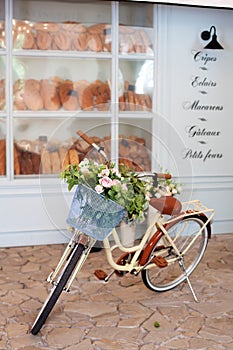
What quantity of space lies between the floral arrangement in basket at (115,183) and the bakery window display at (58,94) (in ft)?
5.68

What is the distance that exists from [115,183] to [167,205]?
1.45 feet

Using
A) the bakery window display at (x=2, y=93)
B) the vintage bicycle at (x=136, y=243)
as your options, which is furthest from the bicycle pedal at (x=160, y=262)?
the bakery window display at (x=2, y=93)

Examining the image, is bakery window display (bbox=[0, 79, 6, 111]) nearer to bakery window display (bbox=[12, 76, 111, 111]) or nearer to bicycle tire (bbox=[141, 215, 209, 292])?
bakery window display (bbox=[12, 76, 111, 111])

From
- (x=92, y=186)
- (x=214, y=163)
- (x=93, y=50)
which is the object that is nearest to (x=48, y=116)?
(x=93, y=50)

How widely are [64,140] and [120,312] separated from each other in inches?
72.2

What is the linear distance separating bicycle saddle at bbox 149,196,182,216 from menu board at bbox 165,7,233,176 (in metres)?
Answer: 1.67

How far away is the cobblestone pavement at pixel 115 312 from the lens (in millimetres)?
2820

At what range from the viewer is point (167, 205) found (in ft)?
10.1

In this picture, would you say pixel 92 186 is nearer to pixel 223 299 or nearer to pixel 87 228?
pixel 87 228

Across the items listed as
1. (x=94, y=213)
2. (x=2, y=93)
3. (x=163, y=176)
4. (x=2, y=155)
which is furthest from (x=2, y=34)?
(x=94, y=213)

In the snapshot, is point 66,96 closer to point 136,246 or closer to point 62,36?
point 62,36

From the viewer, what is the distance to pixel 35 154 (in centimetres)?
472

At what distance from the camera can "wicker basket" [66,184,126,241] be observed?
2.76 m

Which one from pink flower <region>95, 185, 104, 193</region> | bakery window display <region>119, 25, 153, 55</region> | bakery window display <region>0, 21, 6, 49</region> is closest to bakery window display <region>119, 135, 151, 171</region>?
pink flower <region>95, 185, 104, 193</region>
